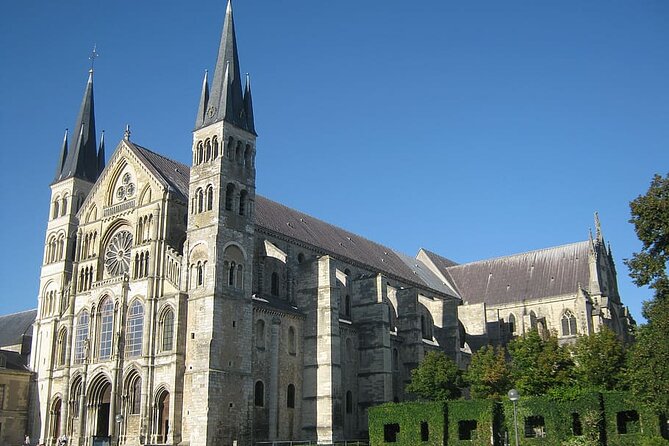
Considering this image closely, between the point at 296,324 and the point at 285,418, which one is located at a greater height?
the point at 296,324

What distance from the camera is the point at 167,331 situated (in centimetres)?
4844

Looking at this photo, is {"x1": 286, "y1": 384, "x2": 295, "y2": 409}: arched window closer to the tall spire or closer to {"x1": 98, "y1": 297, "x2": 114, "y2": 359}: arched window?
{"x1": 98, "y1": 297, "x2": 114, "y2": 359}: arched window

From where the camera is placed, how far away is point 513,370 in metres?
52.3

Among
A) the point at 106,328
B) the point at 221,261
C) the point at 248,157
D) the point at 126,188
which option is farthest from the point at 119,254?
the point at 248,157

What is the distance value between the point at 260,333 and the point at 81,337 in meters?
13.8

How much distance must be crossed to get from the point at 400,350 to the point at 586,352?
54.3 ft

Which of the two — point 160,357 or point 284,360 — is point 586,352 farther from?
point 160,357

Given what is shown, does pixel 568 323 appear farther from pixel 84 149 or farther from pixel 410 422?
pixel 84 149

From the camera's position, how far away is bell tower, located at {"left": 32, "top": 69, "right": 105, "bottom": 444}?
5488 centimetres

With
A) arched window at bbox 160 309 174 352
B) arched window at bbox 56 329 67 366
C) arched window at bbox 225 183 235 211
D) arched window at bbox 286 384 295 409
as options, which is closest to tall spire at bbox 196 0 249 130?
arched window at bbox 225 183 235 211

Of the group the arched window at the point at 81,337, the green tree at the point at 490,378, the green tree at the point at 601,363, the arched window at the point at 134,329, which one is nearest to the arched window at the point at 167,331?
the arched window at the point at 134,329

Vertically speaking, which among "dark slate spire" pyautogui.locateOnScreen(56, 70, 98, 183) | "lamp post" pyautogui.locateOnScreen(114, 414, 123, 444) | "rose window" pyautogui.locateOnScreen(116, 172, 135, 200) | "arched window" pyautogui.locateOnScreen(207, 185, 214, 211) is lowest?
"lamp post" pyautogui.locateOnScreen(114, 414, 123, 444)

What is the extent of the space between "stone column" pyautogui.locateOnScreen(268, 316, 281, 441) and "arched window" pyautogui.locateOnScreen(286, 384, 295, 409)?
132cm

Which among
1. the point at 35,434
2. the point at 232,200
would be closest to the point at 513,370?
the point at 232,200
